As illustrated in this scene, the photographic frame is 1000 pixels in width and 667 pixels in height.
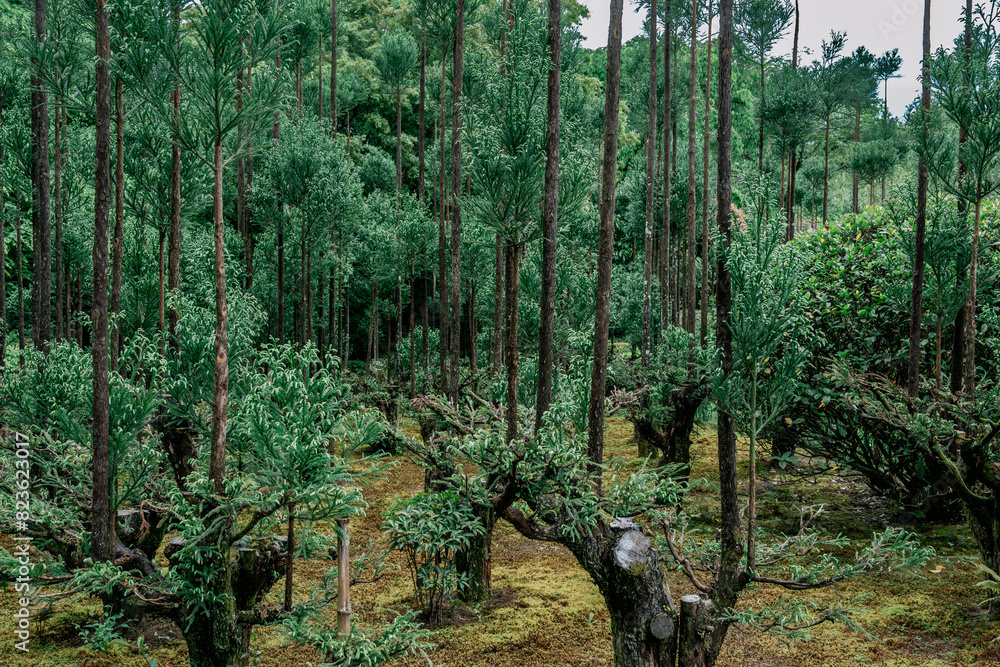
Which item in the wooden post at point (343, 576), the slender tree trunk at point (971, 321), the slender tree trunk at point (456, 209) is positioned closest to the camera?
the wooden post at point (343, 576)

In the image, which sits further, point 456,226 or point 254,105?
point 456,226

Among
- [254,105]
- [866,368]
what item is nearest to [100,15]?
[254,105]

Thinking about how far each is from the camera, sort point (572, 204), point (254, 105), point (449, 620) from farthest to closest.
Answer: point (572, 204) → point (449, 620) → point (254, 105)

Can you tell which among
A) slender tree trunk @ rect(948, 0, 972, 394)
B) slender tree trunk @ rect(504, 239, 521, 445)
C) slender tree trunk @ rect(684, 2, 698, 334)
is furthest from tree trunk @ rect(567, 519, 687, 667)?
slender tree trunk @ rect(684, 2, 698, 334)

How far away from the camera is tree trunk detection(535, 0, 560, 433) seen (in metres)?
6.88

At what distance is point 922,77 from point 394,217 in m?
14.4

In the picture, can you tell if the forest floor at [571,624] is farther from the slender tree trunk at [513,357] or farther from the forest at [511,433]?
the slender tree trunk at [513,357]

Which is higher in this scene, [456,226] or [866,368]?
[456,226]

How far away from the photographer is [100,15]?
5.43 meters

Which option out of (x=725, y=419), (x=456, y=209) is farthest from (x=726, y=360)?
(x=456, y=209)

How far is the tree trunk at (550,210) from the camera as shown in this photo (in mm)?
6875

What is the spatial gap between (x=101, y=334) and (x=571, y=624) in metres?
5.05

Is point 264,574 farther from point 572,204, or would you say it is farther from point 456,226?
point 456,226

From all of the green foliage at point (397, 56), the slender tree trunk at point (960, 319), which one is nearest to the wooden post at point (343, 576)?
the slender tree trunk at point (960, 319)
